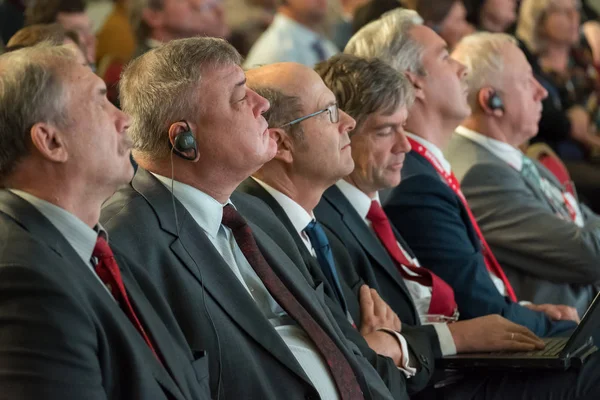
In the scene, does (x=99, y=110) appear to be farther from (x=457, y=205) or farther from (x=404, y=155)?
(x=457, y=205)

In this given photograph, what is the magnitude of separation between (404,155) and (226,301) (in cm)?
119

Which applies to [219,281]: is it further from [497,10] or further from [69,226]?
[497,10]

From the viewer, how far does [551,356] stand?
2.75 metres

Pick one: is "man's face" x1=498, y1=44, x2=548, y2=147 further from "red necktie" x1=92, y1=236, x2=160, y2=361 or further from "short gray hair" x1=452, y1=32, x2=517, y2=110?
"red necktie" x1=92, y1=236, x2=160, y2=361

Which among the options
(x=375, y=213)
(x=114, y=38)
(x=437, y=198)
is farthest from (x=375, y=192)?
(x=114, y=38)

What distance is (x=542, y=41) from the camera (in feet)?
21.1

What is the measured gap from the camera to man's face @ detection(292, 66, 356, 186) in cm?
281

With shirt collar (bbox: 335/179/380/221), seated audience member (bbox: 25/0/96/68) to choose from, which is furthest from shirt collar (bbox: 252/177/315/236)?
seated audience member (bbox: 25/0/96/68)

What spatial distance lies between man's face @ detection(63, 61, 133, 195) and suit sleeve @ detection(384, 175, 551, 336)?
1.53m

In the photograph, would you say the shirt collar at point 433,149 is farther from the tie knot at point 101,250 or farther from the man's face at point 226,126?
the tie knot at point 101,250

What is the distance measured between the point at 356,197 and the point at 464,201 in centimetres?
48

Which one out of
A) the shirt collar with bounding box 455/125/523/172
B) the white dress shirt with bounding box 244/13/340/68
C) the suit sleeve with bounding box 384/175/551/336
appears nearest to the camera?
the suit sleeve with bounding box 384/175/551/336

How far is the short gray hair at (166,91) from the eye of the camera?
2334mm

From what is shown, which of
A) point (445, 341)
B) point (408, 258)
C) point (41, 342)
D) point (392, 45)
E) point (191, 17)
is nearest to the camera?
point (41, 342)
